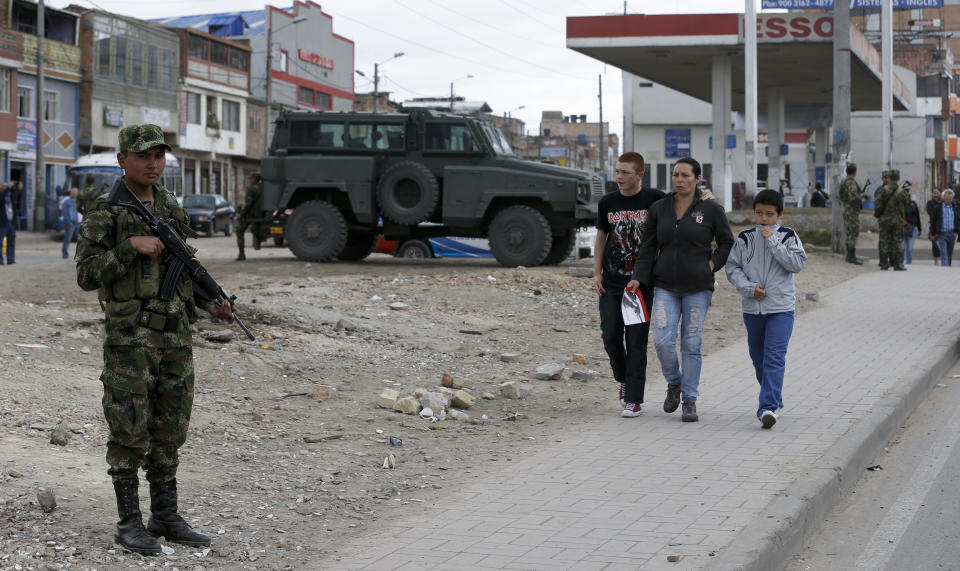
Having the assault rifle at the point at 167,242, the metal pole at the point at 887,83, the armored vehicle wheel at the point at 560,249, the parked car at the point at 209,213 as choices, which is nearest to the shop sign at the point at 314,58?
the parked car at the point at 209,213

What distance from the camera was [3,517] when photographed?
493 centimetres

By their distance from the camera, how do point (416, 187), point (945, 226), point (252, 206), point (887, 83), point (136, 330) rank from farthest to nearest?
point (887, 83), point (945, 226), point (252, 206), point (416, 187), point (136, 330)

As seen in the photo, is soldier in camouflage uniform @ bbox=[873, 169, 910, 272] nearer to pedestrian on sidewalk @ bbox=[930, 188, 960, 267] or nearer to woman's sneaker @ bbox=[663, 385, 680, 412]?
pedestrian on sidewalk @ bbox=[930, 188, 960, 267]

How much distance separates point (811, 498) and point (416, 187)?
15.1 m

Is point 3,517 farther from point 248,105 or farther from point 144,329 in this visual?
point 248,105

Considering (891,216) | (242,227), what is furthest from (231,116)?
(891,216)

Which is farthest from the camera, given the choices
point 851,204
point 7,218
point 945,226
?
point 945,226

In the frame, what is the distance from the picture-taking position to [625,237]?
26.6ft

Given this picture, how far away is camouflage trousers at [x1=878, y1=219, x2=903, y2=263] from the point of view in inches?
914

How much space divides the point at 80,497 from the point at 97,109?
158 ft

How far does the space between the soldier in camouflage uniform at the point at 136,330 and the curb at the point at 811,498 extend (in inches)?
88.3

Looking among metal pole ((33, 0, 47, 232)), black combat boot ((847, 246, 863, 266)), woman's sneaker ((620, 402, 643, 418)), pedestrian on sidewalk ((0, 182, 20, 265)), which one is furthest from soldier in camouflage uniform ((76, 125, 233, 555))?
metal pole ((33, 0, 47, 232))

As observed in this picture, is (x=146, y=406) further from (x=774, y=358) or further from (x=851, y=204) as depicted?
(x=851, y=204)

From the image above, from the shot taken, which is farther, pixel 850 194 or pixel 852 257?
pixel 852 257
